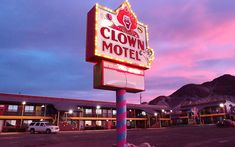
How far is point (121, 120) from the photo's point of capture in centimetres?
934

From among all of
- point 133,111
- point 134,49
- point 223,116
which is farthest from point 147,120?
point 134,49

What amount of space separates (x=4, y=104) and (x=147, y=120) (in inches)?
1417

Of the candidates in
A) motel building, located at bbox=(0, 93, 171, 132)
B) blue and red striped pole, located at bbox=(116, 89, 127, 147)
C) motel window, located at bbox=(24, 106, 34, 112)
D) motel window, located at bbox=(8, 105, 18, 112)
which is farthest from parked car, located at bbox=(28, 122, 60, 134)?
blue and red striped pole, located at bbox=(116, 89, 127, 147)

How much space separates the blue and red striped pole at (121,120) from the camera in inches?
363

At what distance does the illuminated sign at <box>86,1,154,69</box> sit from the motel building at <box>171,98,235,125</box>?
62885 millimetres

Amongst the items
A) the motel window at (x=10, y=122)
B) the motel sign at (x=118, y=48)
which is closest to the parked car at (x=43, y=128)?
the motel window at (x=10, y=122)

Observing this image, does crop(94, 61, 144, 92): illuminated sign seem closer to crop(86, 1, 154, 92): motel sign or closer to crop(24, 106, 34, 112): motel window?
crop(86, 1, 154, 92): motel sign

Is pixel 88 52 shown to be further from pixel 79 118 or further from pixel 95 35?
pixel 79 118

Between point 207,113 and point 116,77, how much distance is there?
74.7 meters

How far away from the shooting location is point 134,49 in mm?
10695

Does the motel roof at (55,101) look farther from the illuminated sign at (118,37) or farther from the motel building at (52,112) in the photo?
the illuminated sign at (118,37)

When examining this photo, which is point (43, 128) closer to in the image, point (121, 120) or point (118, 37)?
point (121, 120)

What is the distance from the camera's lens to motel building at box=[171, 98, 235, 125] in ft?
230

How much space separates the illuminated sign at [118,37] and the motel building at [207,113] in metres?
62.9
